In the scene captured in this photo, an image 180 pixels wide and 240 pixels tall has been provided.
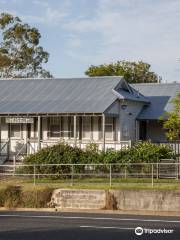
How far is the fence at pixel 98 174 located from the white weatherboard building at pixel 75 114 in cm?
432

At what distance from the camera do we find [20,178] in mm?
31656

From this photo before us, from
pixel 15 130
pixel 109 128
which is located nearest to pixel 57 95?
pixel 15 130

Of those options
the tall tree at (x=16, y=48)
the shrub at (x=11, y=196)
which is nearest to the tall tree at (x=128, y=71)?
the tall tree at (x=16, y=48)

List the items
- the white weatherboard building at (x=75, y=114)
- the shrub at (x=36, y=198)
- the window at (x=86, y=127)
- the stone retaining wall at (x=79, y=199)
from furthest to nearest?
the window at (x=86, y=127)
the white weatherboard building at (x=75, y=114)
the shrub at (x=36, y=198)
the stone retaining wall at (x=79, y=199)

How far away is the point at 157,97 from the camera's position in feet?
140

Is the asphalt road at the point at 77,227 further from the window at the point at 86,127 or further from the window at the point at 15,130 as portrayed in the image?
the window at the point at 15,130

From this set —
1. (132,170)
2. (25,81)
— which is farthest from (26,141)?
(132,170)

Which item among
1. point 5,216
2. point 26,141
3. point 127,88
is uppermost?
point 127,88

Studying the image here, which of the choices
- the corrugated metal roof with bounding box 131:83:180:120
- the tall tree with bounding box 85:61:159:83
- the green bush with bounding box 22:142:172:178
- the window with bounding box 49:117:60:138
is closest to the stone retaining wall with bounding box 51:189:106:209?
the green bush with bounding box 22:142:172:178

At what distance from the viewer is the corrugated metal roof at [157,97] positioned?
1597 inches

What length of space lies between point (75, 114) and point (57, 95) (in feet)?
11.1

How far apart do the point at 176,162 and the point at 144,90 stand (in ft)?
48.3

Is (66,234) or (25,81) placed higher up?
(25,81)

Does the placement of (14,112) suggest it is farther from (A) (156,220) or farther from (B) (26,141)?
(A) (156,220)
